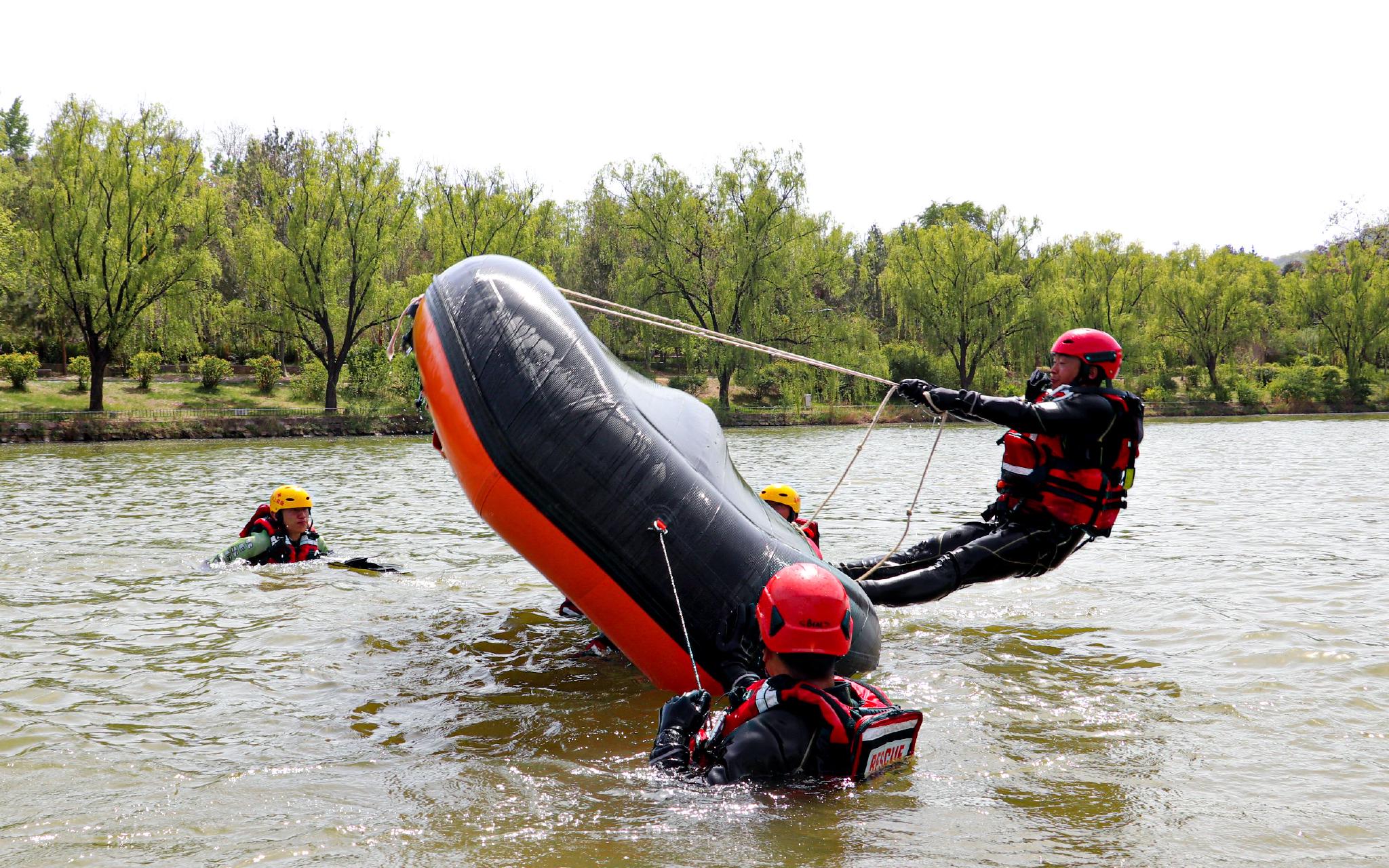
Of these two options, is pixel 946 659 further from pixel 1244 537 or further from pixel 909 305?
pixel 909 305

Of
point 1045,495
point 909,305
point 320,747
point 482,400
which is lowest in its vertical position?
point 320,747

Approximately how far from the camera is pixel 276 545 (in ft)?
32.1

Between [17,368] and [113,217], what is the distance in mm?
6238

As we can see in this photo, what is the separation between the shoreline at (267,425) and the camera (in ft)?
102

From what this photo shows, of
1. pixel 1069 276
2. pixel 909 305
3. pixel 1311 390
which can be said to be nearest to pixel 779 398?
pixel 909 305

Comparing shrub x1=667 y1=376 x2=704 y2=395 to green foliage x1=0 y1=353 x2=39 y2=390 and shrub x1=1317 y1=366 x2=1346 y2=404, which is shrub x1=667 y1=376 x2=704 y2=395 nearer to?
green foliage x1=0 y1=353 x2=39 y2=390

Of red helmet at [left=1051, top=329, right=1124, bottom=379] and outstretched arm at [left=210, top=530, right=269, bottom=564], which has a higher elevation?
red helmet at [left=1051, top=329, right=1124, bottom=379]

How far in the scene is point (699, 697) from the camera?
455 centimetres

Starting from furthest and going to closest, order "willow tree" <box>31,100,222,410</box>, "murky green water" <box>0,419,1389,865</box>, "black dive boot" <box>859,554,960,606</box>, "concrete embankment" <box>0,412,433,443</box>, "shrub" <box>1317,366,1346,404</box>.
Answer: "shrub" <box>1317,366,1346,404</box> → "willow tree" <box>31,100,222,410</box> → "concrete embankment" <box>0,412,433,443</box> → "black dive boot" <box>859,554,960,606</box> → "murky green water" <box>0,419,1389,865</box>

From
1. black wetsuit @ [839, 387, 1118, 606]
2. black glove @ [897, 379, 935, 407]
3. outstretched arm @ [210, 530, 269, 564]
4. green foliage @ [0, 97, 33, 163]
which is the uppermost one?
green foliage @ [0, 97, 33, 163]

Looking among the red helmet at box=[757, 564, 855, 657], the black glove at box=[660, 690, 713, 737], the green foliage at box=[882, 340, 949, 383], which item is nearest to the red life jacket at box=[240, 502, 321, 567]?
the black glove at box=[660, 690, 713, 737]

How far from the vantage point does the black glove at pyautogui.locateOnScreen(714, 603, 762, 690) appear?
5.36 m

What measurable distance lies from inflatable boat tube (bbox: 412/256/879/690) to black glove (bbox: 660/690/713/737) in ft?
2.76

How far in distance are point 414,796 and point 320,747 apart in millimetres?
873
